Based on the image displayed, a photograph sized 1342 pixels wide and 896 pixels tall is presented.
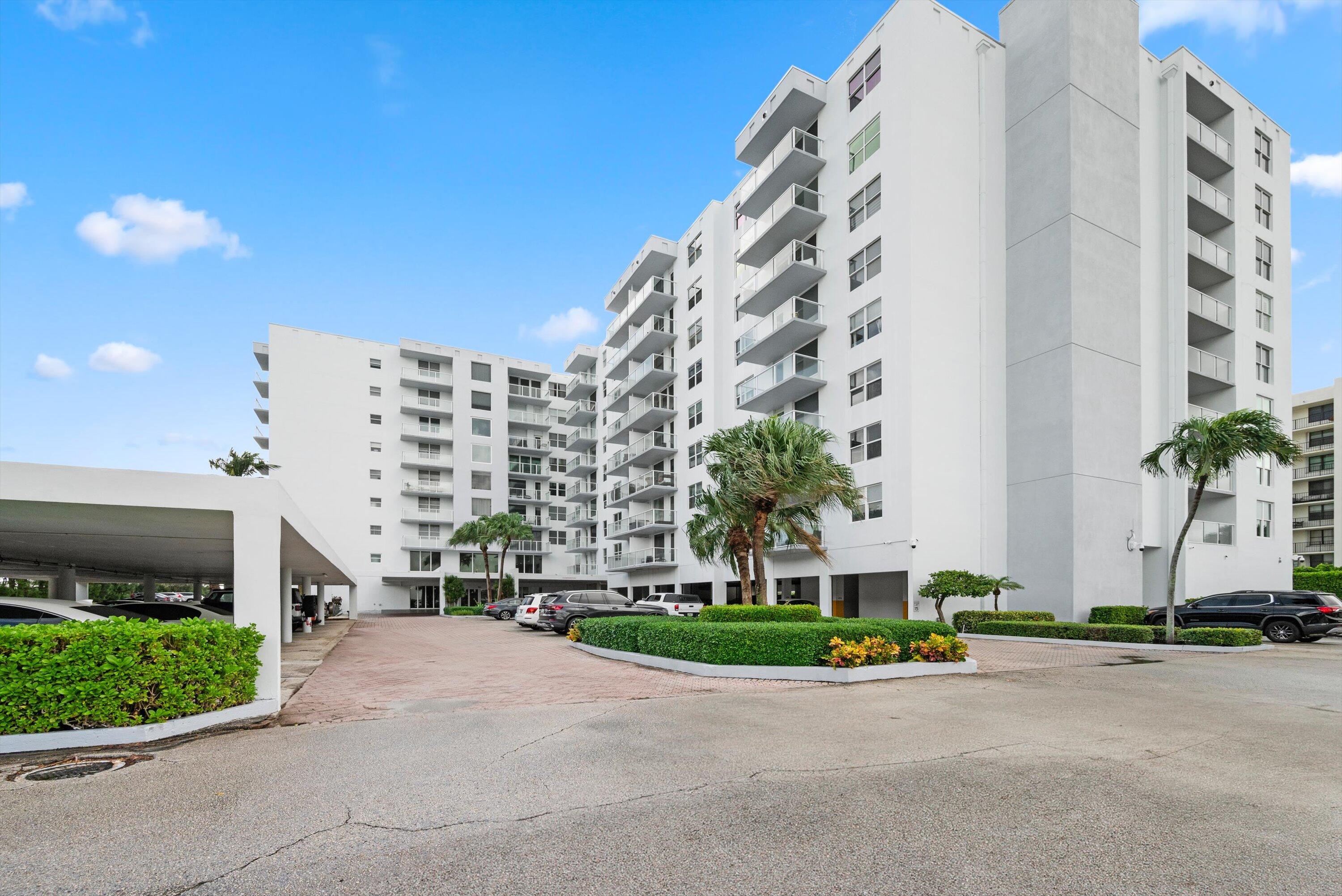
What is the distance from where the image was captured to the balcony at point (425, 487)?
63.5m

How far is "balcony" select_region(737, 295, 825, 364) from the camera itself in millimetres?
35594

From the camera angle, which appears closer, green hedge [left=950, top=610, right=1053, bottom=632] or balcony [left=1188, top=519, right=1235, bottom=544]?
green hedge [left=950, top=610, right=1053, bottom=632]

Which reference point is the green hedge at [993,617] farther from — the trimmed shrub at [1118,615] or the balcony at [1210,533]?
the balcony at [1210,533]

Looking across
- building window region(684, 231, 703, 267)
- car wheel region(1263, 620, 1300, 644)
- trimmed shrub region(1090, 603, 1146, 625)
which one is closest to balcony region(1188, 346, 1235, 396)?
trimmed shrub region(1090, 603, 1146, 625)

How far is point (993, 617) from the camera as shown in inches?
1041

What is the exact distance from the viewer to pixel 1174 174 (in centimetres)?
3406

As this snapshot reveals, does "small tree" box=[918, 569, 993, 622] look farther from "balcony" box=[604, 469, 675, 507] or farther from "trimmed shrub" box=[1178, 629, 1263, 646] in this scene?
"balcony" box=[604, 469, 675, 507]

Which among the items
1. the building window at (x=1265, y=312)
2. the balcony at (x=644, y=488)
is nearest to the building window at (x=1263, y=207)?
the building window at (x=1265, y=312)

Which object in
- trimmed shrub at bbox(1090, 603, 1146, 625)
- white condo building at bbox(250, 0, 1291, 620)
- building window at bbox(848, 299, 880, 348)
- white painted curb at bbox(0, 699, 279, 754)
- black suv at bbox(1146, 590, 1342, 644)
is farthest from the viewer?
building window at bbox(848, 299, 880, 348)

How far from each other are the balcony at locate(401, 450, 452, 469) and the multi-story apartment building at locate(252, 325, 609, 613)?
0.39 ft

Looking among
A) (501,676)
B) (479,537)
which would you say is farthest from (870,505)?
(479,537)

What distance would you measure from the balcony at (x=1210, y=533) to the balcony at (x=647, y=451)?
94.1 ft

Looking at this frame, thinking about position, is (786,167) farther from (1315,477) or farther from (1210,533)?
(1315,477)

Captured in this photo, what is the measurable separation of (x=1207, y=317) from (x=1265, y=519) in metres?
10.3
